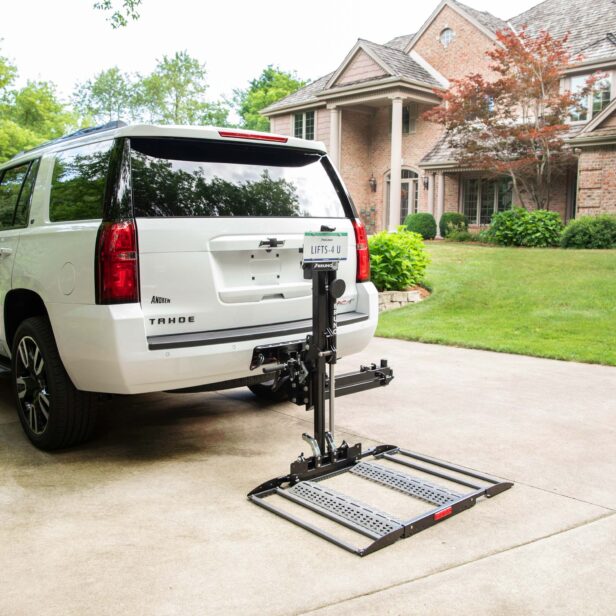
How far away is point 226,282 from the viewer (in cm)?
435

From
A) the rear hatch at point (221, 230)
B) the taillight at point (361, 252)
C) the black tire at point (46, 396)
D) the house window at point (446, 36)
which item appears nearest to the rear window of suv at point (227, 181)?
the rear hatch at point (221, 230)

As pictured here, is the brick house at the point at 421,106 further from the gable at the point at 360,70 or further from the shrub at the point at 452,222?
the shrub at the point at 452,222

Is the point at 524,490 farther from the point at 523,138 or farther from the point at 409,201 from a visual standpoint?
the point at 409,201

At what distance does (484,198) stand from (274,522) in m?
24.5

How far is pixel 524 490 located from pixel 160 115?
65815 millimetres

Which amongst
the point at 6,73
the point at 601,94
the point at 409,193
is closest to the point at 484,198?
the point at 409,193

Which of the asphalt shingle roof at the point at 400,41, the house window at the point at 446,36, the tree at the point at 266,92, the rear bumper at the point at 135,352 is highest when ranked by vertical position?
the tree at the point at 266,92

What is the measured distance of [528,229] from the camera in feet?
62.3

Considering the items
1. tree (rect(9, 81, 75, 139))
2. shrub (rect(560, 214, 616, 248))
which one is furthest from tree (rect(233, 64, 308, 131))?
shrub (rect(560, 214, 616, 248))

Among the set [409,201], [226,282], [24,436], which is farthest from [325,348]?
[409,201]

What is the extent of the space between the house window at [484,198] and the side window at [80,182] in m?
22.2

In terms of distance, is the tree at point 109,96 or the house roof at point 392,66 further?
the tree at point 109,96

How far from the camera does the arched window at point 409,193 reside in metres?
29.2

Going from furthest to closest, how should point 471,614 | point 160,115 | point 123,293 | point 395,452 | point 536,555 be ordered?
point 160,115 → point 395,452 → point 123,293 → point 536,555 → point 471,614
